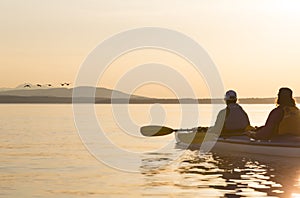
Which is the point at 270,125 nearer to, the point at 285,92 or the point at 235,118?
the point at 285,92

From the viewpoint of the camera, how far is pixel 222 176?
21.3 m

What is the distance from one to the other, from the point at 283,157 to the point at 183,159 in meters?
4.38

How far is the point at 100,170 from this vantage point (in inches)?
912

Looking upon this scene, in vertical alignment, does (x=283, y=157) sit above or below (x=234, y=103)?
below

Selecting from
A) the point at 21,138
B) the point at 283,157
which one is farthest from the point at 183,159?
the point at 21,138

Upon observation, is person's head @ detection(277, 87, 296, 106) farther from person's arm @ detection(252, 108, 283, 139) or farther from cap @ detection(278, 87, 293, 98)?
person's arm @ detection(252, 108, 283, 139)

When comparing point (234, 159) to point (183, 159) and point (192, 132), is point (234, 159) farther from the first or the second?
point (192, 132)

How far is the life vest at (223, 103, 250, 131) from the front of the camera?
90.6ft

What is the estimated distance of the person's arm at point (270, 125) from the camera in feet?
77.7

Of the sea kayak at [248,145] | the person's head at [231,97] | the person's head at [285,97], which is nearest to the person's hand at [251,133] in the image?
the sea kayak at [248,145]

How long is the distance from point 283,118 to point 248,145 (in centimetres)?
283

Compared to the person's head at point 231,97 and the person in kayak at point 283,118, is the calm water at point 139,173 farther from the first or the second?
the person's head at point 231,97

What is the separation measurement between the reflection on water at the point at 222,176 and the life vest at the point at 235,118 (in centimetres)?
136

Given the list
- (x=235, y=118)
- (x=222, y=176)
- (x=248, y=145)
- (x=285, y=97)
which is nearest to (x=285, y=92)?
(x=285, y=97)
